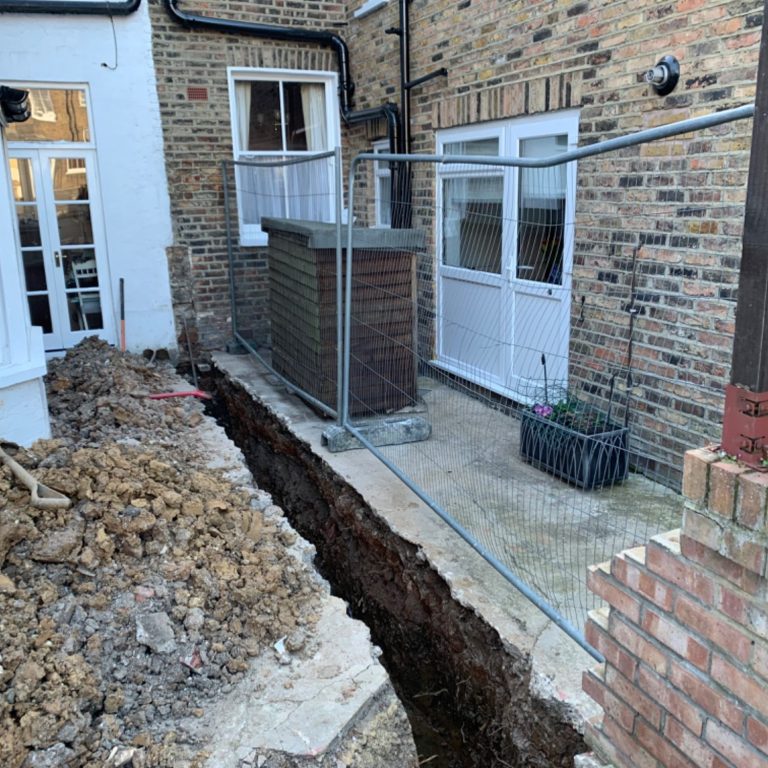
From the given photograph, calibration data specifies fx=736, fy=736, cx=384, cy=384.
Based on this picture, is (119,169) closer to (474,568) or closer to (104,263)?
(104,263)

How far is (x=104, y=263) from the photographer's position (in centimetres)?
856

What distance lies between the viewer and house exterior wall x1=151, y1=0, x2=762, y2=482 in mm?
4148

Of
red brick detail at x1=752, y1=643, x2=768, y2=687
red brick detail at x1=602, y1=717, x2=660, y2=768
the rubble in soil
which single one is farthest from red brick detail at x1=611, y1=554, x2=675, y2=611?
the rubble in soil

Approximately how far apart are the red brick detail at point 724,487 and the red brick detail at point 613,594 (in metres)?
0.44

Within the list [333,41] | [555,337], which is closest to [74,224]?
[333,41]

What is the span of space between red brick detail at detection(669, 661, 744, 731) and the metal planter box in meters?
2.65

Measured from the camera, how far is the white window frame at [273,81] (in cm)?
872

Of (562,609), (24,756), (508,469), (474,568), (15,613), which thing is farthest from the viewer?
(508,469)

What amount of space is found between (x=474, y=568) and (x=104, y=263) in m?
6.43

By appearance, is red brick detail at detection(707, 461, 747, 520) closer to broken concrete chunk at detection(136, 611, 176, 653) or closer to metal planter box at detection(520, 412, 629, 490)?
broken concrete chunk at detection(136, 611, 176, 653)

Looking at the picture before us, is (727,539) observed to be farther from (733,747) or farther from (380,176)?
(380,176)

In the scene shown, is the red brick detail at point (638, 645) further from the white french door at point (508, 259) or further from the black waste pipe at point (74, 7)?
the black waste pipe at point (74, 7)

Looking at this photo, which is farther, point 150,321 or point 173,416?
point 150,321

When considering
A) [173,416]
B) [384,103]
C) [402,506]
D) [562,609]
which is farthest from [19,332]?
[384,103]
